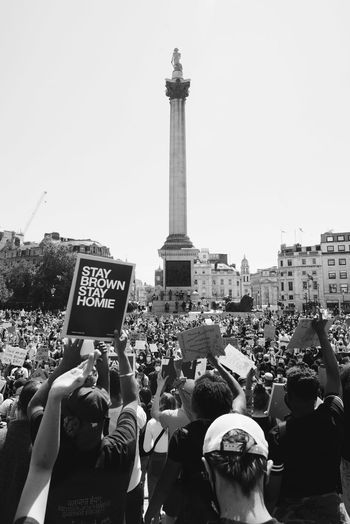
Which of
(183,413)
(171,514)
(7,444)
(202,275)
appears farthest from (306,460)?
(202,275)

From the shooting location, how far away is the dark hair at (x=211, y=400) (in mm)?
3197

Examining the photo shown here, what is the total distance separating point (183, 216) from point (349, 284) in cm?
5316

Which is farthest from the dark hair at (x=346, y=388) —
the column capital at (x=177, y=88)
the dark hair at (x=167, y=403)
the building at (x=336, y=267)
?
the building at (x=336, y=267)

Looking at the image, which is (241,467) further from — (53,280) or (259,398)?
(53,280)

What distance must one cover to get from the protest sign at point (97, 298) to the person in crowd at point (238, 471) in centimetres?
177

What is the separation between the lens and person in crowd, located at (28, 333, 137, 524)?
7.63 ft

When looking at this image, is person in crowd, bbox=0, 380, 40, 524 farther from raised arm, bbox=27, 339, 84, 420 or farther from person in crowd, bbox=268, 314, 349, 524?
person in crowd, bbox=268, 314, 349, 524

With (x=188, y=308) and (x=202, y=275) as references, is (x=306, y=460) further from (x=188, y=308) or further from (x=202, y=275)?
(x=202, y=275)

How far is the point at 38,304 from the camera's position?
73.3 metres

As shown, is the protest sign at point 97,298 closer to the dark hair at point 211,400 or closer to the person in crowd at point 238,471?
the dark hair at point 211,400

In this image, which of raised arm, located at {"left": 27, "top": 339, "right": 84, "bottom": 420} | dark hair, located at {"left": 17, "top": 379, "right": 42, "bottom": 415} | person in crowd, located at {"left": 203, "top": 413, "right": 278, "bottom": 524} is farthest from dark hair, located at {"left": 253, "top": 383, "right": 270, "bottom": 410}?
person in crowd, located at {"left": 203, "top": 413, "right": 278, "bottom": 524}

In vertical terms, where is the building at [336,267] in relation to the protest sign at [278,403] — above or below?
above

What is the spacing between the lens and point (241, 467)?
1.96 m

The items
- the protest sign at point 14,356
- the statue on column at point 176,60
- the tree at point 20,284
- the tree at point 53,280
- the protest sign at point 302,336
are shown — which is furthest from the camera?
the tree at point 20,284
